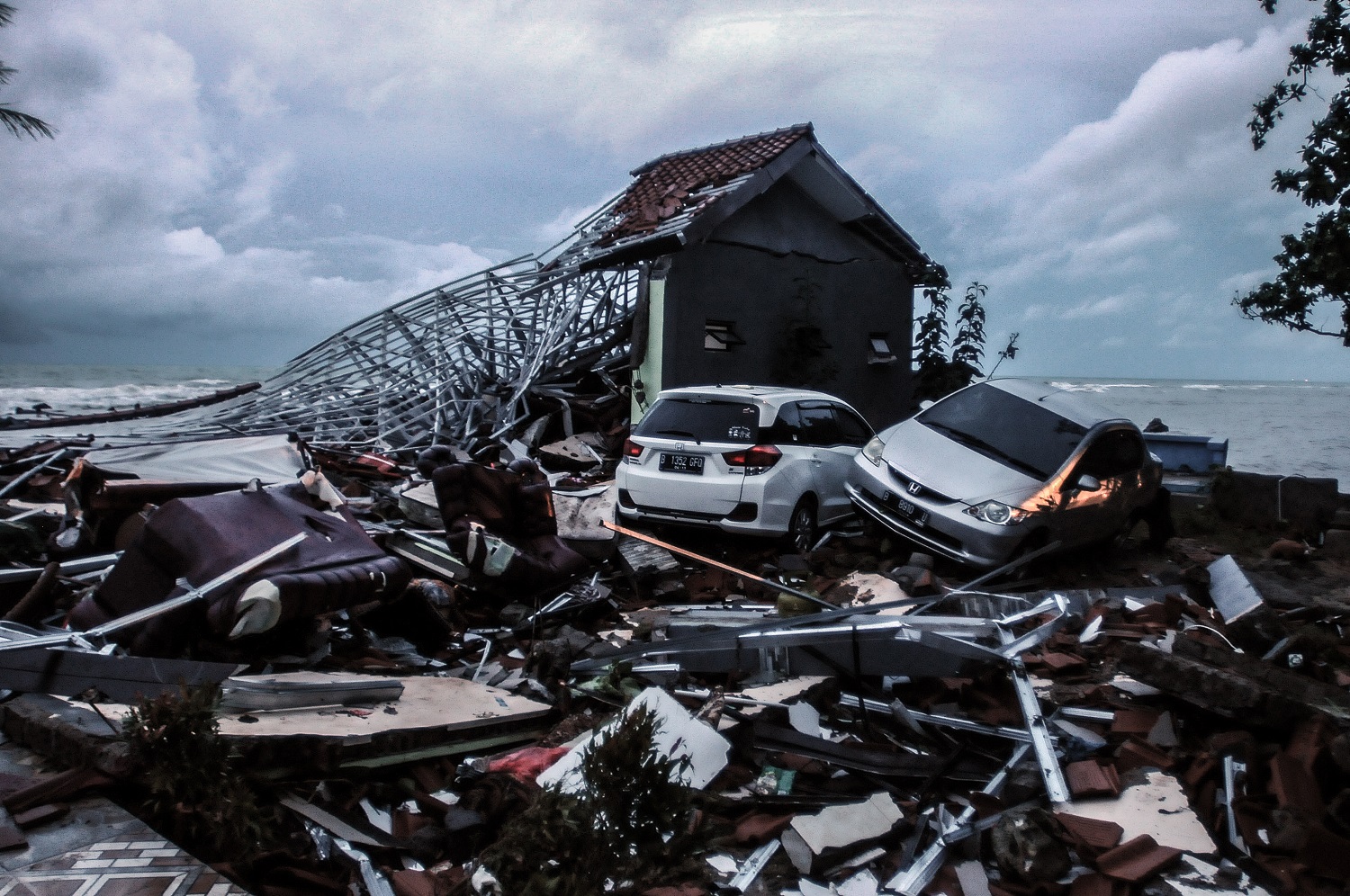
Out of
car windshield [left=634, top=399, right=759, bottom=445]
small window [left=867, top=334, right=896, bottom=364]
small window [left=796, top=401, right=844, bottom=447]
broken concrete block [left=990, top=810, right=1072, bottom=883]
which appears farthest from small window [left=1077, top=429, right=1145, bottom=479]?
small window [left=867, top=334, right=896, bottom=364]

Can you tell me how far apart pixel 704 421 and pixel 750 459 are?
0.70 meters

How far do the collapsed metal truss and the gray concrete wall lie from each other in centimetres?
201

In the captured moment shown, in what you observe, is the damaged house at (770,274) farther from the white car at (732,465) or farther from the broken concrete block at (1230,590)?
the broken concrete block at (1230,590)

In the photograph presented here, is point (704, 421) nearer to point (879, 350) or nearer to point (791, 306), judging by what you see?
point (791, 306)

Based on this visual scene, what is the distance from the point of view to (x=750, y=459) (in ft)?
31.9

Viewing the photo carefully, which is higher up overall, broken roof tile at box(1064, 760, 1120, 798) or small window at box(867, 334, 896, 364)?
small window at box(867, 334, 896, 364)

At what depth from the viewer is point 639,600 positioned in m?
8.64

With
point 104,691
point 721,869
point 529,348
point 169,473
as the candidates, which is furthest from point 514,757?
point 529,348

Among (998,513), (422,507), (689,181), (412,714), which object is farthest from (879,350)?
(412,714)

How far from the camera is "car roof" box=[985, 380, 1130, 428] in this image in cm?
1053

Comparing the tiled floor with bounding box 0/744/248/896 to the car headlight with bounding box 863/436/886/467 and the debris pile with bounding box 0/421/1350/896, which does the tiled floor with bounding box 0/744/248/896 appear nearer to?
the debris pile with bounding box 0/421/1350/896

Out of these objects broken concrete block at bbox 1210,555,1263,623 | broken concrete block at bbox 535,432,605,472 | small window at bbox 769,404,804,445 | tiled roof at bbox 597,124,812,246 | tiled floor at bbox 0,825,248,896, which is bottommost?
tiled floor at bbox 0,825,248,896

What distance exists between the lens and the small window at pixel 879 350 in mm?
18828

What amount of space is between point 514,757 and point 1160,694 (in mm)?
3674
